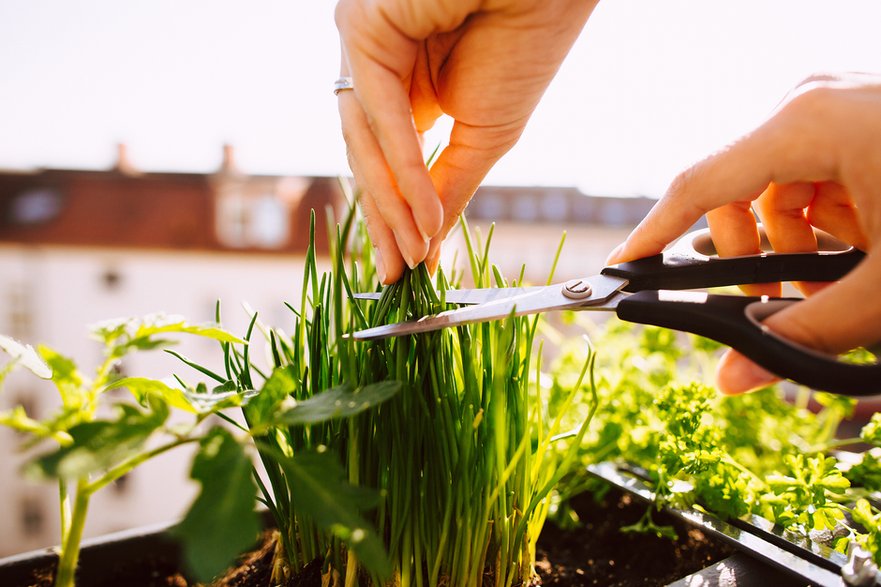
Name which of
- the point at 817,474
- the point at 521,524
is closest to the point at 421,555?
the point at 521,524

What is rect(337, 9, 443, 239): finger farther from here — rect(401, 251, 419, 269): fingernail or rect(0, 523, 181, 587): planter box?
rect(0, 523, 181, 587): planter box

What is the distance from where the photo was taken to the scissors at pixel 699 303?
0.37m

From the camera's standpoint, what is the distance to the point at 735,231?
602 mm

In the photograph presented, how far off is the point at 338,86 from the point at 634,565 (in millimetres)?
604

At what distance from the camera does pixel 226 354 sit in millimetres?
505

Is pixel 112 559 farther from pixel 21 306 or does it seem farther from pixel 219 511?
pixel 21 306

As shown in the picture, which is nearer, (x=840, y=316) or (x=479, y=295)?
(x=840, y=316)

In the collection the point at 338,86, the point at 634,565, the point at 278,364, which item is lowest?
the point at 634,565

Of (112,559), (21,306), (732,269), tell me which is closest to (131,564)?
(112,559)

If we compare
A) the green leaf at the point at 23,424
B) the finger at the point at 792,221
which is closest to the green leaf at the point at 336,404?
the green leaf at the point at 23,424

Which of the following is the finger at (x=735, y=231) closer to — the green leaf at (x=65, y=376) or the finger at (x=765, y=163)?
the finger at (x=765, y=163)

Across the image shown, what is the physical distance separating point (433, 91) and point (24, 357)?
0.45 metres

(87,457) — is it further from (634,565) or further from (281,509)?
(634,565)

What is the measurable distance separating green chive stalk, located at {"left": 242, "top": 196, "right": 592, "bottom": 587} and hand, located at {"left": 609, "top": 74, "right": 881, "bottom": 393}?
0.54ft
